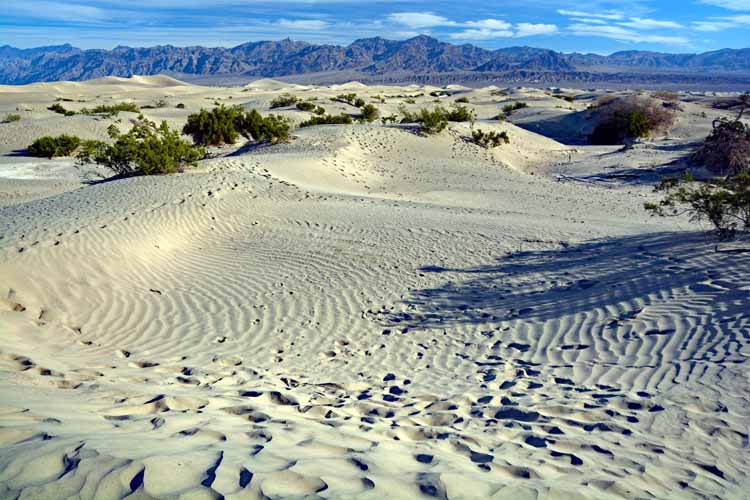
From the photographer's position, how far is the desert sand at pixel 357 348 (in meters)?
3.68

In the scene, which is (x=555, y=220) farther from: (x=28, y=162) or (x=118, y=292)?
(x=28, y=162)

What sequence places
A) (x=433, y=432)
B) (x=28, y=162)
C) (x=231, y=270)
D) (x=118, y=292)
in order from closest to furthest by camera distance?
(x=433, y=432) < (x=118, y=292) < (x=231, y=270) < (x=28, y=162)

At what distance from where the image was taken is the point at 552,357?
6613 mm

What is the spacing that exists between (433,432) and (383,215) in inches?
357

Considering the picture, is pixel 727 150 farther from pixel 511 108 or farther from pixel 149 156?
pixel 511 108

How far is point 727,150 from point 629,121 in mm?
13936

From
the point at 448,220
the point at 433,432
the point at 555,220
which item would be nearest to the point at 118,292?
the point at 433,432

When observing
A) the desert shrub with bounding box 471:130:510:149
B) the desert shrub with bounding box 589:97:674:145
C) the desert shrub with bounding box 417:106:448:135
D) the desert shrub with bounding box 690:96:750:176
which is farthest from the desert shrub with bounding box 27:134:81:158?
the desert shrub with bounding box 589:97:674:145

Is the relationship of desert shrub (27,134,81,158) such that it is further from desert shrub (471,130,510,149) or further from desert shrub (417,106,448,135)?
desert shrub (471,130,510,149)

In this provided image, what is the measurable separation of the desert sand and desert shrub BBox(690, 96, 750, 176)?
6335mm

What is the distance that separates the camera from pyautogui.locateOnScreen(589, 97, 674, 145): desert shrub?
3306 cm

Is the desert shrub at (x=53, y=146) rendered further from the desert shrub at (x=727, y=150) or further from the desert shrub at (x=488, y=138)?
the desert shrub at (x=727, y=150)

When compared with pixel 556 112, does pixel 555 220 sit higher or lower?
lower

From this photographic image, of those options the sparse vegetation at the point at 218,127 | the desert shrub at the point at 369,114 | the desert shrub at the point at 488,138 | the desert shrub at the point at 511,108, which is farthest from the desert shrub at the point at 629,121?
the sparse vegetation at the point at 218,127
